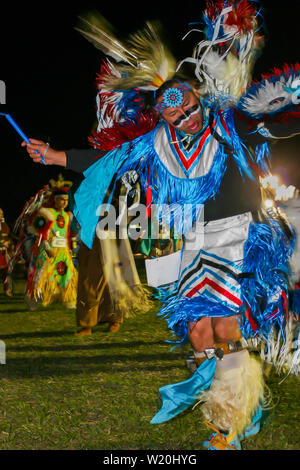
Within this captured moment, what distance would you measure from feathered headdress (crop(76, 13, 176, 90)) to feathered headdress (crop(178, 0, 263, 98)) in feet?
0.38

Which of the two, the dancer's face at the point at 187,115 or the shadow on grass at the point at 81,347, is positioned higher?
the dancer's face at the point at 187,115

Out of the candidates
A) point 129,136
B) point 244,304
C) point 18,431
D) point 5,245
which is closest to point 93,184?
point 129,136

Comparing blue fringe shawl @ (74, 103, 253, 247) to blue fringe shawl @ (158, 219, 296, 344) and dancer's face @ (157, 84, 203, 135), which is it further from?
blue fringe shawl @ (158, 219, 296, 344)

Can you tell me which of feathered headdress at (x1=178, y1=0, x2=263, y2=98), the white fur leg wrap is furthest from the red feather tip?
the white fur leg wrap

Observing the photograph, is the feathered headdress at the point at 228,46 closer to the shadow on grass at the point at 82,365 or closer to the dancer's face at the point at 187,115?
the dancer's face at the point at 187,115

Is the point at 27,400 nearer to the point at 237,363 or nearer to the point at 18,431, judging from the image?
the point at 18,431

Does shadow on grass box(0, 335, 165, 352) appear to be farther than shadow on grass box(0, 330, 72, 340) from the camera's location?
No

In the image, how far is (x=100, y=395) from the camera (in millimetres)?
3902

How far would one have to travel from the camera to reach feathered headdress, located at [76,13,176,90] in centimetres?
297

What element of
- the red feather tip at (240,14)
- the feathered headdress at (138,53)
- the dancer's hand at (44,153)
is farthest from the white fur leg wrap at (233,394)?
the red feather tip at (240,14)

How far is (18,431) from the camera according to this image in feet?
10.4

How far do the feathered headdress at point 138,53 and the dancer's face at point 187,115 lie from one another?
218 mm

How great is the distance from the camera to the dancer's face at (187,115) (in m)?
2.85

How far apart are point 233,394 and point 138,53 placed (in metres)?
1.91
